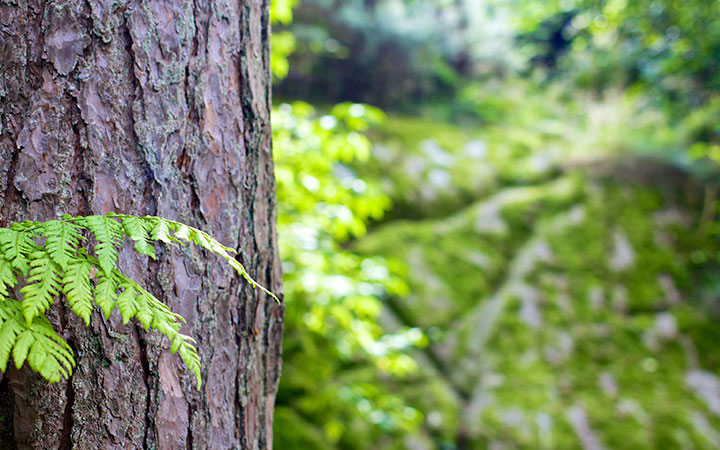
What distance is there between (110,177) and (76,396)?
37 centimetres

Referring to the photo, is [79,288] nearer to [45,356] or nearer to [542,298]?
[45,356]

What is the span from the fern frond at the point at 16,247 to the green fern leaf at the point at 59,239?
3 cm

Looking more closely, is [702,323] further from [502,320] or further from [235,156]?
[235,156]

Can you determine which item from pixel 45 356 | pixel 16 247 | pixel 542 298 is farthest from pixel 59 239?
pixel 542 298

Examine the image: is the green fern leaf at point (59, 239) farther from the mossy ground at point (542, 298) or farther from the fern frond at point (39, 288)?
the mossy ground at point (542, 298)

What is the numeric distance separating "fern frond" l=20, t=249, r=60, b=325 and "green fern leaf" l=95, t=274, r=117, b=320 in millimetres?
48

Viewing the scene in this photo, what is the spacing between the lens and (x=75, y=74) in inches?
33.4

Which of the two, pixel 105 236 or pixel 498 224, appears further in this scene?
pixel 498 224

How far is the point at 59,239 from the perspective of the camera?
0.66 m

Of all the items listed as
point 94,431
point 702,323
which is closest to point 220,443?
point 94,431

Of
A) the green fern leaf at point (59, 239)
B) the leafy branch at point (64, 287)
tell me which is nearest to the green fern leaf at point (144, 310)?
the leafy branch at point (64, 287)

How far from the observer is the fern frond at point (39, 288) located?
595 millimetres

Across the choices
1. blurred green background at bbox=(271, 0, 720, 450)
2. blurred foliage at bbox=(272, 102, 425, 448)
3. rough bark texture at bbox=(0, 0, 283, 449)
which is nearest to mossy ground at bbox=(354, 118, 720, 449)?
blurred green background at bbox=(271, 0, 720, 450)

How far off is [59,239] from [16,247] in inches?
2.2
